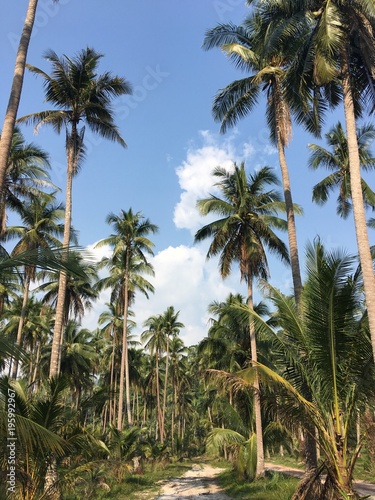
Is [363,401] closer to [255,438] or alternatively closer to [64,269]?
[64,269]

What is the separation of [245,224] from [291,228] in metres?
6.68

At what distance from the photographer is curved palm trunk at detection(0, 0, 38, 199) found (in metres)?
7.42

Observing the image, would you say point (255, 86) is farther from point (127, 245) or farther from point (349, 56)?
point (127, 245)

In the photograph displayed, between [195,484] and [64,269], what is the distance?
21.7 meters

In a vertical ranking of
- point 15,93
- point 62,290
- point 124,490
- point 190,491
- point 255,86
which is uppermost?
point 255,86

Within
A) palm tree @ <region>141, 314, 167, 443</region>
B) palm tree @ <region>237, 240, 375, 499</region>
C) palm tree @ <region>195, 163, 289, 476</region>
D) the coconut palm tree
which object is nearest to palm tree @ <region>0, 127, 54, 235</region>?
the coconut palm tree

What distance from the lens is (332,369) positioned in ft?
27.9

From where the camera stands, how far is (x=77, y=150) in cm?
1711

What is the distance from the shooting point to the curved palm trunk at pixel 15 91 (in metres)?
7.42

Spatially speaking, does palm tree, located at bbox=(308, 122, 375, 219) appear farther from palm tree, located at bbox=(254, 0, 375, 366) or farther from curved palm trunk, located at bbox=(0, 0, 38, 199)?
curved palm trunk, located at bbox=(0, 0, 38, 199)

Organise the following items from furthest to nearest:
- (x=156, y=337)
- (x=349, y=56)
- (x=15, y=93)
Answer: (x=156, y=337) → (x=349, y=56) → (x=15, y=93)

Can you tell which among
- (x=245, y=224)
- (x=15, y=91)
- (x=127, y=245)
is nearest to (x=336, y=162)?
(x=245, y=224)

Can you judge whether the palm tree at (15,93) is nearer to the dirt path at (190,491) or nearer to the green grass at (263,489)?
the green grass at (263,489)

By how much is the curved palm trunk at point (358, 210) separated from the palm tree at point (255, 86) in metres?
3.46
